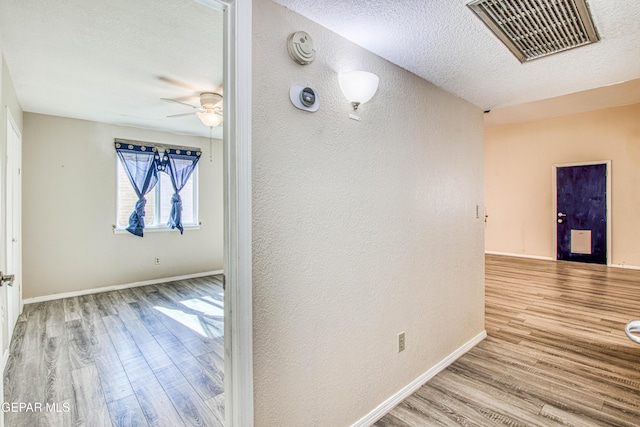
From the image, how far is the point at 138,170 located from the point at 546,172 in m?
7.63

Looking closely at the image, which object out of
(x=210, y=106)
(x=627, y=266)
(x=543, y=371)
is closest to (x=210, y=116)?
(x=210, y=106)

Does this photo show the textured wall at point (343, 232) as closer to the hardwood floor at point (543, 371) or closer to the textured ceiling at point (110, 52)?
the hardwood floor at point (543, 371)

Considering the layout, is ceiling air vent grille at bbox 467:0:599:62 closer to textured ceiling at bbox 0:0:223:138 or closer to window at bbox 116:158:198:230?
textured ceiling at bbox 0:0:223:138

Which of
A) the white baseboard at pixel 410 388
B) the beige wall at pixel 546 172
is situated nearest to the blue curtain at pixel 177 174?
the white baseboard at pixel 410 388

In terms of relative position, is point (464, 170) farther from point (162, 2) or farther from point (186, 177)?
point (186, 177)

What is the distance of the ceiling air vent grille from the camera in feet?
4.80

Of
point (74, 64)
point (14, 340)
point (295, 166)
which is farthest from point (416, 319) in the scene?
point (14, 340)

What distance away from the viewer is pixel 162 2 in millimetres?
1925

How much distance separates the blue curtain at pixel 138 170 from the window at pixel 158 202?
11 cm

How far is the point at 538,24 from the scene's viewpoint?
64.1 inches

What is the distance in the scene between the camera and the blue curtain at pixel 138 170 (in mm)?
4906

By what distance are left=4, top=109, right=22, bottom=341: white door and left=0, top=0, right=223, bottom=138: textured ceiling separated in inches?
21.6

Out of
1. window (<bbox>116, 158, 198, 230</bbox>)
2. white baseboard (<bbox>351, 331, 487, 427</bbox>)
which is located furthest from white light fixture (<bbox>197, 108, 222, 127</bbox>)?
white baseboard (<bbox>351, 331, 487, 427</bbox>)

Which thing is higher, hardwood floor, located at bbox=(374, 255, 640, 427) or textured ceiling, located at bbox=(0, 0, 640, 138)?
textured ceiling, located at bbox=(0, 0, 640, 138)
